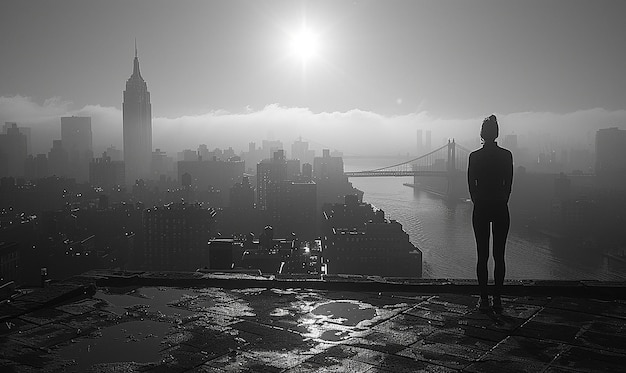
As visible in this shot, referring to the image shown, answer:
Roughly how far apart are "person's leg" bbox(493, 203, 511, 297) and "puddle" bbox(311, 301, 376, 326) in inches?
34.7

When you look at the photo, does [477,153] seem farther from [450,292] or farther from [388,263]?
[388,263]

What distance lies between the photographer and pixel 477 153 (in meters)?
3.69

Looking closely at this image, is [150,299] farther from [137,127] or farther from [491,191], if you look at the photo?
[137,127]

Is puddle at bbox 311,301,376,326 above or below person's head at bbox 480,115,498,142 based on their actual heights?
below

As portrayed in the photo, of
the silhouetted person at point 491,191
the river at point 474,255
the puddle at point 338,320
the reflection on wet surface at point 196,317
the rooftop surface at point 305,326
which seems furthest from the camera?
the river at point 474,255

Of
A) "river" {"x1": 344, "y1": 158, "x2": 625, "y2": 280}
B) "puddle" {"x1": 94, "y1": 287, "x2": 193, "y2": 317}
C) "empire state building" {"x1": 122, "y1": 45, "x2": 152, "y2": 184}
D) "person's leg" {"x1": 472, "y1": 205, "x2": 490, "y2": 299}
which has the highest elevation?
"empire state building" {"x1": 122, "y1": 45, "x2": 152, "y2": 184}

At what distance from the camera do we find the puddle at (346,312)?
343 cm

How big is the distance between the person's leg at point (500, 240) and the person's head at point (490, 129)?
466 mm

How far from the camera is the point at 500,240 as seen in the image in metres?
3.73

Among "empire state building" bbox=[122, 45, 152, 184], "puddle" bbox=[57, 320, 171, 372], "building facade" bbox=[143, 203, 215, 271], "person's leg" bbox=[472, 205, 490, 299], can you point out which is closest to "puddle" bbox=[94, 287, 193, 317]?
"puddle" bbox=[57, 320, 171, 372]

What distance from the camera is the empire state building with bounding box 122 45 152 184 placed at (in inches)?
3022

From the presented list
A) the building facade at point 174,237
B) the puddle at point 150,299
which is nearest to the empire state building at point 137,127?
the building facade at point 174,237

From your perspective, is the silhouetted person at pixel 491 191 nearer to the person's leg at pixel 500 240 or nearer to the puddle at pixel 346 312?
the person's leg at pixel 500 240

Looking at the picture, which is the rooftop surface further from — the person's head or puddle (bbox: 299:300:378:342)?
the person's head
